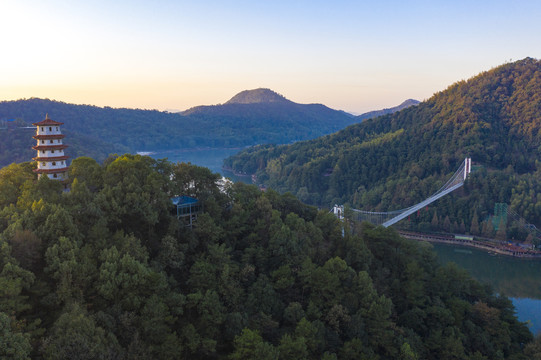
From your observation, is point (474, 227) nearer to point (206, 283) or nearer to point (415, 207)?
point (415, 207)

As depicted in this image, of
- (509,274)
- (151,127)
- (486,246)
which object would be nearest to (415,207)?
(486,246)

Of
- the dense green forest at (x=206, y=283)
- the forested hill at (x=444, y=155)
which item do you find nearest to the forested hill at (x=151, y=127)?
the forested hill at (x=444, y=155)

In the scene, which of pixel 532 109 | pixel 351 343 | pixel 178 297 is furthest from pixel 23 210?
pixel 532 109

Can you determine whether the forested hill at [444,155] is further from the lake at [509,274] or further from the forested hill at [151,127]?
the forested hill at [151,127]

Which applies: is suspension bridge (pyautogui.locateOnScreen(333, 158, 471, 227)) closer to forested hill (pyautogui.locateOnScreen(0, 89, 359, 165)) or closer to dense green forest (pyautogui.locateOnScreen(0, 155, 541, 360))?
dense green forest (pyautogui.locateOnScreen(0, 155, 541, 360))

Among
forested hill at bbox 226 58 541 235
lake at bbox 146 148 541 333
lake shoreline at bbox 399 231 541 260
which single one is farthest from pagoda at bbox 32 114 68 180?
forested hill at bbox 226 58 541 235

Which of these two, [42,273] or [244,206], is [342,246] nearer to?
[244,206]
